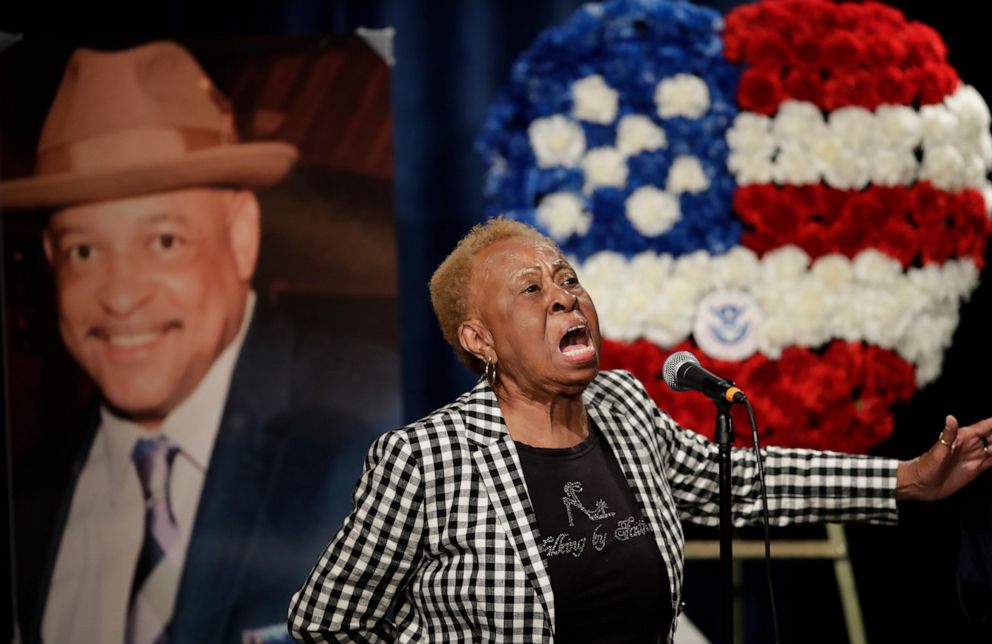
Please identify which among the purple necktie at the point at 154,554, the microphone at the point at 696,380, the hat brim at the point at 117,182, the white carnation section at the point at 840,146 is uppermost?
the hat brim at the point at 117,182

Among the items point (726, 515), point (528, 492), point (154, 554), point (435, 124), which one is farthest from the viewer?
point (435, 124)

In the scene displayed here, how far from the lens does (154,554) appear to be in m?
3.53

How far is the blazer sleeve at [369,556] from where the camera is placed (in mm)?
2146

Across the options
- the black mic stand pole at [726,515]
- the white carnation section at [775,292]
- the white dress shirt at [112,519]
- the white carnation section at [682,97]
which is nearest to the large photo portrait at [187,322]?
the white dress shirt at [112,519]

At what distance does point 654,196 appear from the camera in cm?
297

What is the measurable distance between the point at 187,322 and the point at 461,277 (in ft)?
4.70

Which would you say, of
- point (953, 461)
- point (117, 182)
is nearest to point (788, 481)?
point (953, 461)

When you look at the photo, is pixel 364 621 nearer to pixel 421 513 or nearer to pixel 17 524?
pixel 421 513

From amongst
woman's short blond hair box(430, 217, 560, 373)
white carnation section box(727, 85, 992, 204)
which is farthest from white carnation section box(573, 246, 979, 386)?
woman's short blond hair box(430, 217, 560, 373)

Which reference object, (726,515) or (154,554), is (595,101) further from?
(154,554)

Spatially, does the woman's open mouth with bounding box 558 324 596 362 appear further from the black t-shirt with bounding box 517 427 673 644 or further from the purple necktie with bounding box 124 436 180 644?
the purple necktie with bounding box 124 436 180 644

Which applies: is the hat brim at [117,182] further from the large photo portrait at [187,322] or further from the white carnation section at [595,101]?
the white carnation section at [595,101]

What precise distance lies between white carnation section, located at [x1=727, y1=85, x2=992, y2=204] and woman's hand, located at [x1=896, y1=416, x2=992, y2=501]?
857 mm

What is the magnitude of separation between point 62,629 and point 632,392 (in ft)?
6.49
